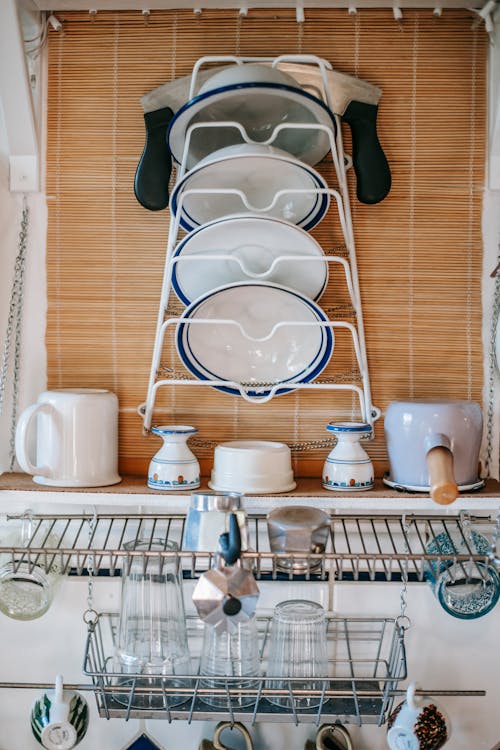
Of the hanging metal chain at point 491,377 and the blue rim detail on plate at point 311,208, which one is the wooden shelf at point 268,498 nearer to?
the hanging metal chain at point 491,377

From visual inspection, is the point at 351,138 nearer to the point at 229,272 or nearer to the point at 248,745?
the point at 229,272

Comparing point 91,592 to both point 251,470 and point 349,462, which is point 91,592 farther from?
point 349,462

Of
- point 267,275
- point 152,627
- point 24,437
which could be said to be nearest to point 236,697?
point 152,627

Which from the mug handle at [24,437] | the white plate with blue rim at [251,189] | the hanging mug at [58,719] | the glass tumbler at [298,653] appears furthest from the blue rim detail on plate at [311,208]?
the hanging mug at [58,719]

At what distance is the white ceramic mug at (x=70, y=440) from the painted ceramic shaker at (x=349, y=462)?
34 cm

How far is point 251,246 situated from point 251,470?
337 mm

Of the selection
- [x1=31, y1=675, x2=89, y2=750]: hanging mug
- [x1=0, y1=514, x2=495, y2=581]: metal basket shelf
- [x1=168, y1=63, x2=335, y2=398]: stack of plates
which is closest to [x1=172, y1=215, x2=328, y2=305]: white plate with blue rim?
[x1=168, y1=63, x2=335, y2=398]: stack of plates

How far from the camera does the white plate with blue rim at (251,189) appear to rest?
1.07m

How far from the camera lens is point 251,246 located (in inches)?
43.4

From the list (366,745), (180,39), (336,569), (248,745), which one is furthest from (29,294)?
(366,745)

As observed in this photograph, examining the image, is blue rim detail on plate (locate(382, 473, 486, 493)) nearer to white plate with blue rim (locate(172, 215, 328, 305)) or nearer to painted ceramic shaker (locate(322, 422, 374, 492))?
painted ceramic shaker (locate(322, 422, 374, 492))

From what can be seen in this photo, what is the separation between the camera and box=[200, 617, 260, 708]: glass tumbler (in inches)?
39.6

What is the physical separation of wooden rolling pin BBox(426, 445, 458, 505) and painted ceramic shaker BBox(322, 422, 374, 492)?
0.51 feet

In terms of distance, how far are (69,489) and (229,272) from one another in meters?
0.41
